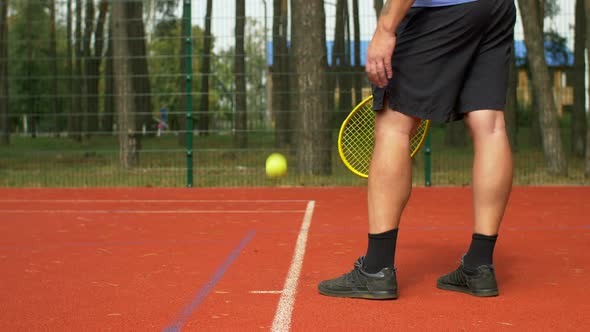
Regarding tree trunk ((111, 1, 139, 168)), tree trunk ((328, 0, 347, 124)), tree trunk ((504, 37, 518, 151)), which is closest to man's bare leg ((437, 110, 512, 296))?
tree trunk ((328, 0, 347, 124))

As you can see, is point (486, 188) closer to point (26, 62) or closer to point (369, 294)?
point (369, 294)

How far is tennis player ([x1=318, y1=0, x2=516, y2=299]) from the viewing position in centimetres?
370

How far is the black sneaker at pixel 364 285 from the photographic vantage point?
3787mm

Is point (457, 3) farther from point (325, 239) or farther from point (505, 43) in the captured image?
point (325, 239)

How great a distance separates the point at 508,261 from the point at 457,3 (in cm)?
177

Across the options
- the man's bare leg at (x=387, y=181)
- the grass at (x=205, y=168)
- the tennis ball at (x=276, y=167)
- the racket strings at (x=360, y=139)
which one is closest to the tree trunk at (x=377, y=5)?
the grass at (x=205, y=168)

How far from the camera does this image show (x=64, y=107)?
14812 millimetres

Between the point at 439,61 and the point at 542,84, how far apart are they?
848 cm

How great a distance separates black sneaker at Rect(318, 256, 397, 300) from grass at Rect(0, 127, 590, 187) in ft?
22.4

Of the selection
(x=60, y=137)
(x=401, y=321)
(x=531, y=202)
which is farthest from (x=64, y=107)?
(x=401, y=321)

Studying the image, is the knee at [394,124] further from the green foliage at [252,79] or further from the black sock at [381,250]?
the green foliage at [252,79]

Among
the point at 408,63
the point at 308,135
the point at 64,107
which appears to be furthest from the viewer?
the point at 64,107

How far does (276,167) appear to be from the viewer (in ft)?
35.7

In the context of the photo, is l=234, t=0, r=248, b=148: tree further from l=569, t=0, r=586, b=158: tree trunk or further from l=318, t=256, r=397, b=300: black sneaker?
l=318, t=256, r=397, b=300: black sneaker
